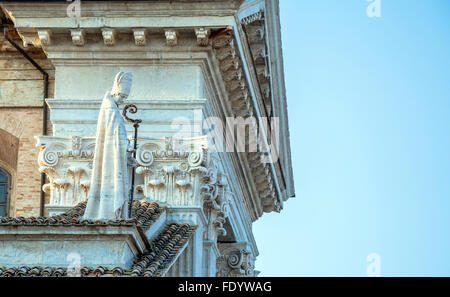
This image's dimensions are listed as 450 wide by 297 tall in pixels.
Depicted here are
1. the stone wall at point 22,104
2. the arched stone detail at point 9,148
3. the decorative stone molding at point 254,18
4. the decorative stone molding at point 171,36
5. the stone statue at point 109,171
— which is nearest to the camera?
the stone statue at point 109,171

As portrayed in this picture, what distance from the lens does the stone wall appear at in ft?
102

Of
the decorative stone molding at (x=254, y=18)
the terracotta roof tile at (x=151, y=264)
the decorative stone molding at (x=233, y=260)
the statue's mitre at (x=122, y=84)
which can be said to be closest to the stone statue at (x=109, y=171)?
the statue's mitre at (x=122, y=84)

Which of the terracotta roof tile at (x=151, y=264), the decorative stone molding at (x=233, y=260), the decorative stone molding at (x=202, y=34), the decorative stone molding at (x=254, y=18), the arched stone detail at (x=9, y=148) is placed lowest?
the terracotta roof tile at (x=151, y=264)

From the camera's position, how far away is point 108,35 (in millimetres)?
29297

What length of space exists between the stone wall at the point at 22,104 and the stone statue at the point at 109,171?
19.3ft

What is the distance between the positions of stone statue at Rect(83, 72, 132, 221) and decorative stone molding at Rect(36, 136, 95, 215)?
356 cm

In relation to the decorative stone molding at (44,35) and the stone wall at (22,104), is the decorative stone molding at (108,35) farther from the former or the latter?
the stone wall at (22,104)

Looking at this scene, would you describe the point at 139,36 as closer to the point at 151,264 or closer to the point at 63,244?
the point at 151,264

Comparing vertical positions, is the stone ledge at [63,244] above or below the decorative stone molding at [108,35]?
below

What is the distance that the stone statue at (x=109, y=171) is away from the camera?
24.3 m

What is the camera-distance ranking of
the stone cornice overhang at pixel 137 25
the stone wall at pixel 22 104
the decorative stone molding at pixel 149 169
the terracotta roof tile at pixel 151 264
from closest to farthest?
the terracotta roof tile at pixel 151 264, the decorative stone molding at pixel 149 169, the stone cornice overhang at pixel 137 25, the stone wall at pixel 22 104

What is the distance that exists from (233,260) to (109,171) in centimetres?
1219
